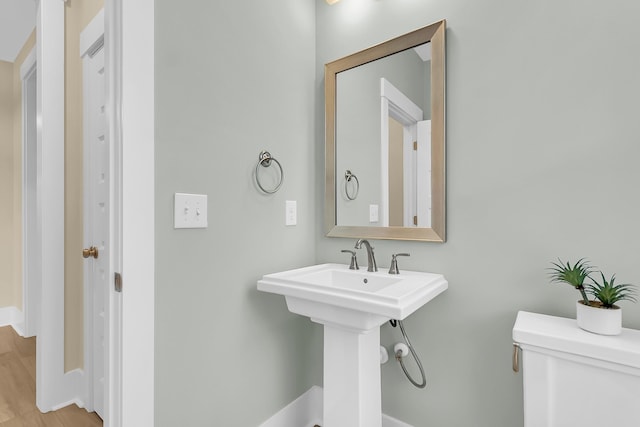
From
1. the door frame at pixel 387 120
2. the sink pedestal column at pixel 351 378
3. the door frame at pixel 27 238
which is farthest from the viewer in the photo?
the door frame at pixel 27 238

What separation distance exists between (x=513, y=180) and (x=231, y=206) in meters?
1.11

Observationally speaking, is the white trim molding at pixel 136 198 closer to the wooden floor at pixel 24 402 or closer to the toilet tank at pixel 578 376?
the wooden floor at pixel 24 402

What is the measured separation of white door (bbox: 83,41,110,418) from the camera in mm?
1775

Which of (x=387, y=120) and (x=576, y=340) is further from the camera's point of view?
(x=387, y=120)

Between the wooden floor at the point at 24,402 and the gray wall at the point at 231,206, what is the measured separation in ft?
3.32

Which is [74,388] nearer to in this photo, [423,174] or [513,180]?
[423,174]

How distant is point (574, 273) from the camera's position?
3.32 feet

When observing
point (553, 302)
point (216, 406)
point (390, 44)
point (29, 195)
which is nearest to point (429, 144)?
point (390, 44)

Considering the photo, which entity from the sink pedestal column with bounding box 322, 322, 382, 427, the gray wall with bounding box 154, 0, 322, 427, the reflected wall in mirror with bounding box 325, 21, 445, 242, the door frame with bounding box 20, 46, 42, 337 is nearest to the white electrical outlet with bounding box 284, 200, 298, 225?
the gray wall with bounding box 154, 0, 322, 427

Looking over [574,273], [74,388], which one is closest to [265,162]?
[574,273]

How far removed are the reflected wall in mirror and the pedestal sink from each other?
31cm

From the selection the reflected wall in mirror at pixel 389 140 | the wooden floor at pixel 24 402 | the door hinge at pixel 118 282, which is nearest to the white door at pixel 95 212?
the wooden floor at pixel 24 402

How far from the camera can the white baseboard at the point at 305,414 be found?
59.7 inches

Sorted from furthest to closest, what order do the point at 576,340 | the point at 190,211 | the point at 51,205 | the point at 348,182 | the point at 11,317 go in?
1. the point at 11,317
2. the point at 51,205
3. the point at 348,182
4. the point at 190,211
5. the point at 576,340
